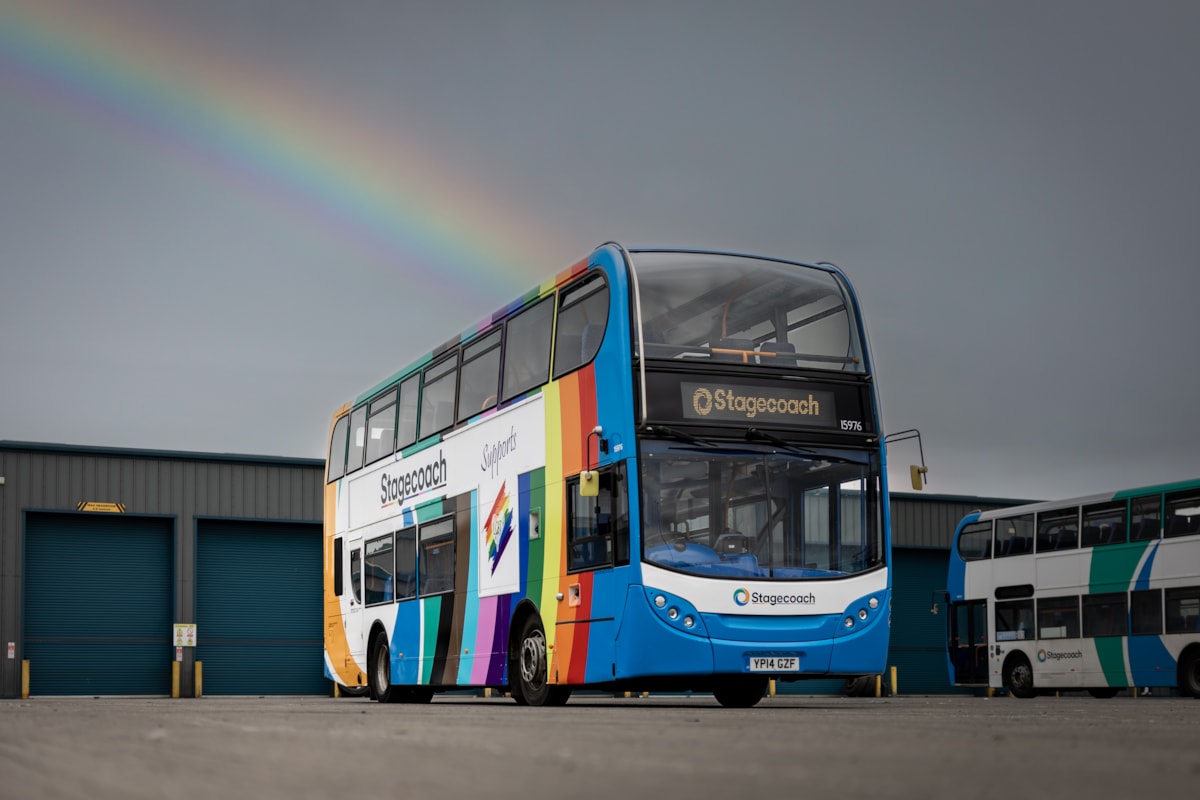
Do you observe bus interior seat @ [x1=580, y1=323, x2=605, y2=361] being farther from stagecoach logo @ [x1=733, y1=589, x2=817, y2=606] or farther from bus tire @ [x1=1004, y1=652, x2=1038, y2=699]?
bus tire @ [x1=1004, y1=652, x2=1038, y2=699]

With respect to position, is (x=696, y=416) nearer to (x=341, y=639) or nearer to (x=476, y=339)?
(x=476, y=339)

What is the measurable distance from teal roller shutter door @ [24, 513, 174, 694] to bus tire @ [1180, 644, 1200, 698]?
20832 mm

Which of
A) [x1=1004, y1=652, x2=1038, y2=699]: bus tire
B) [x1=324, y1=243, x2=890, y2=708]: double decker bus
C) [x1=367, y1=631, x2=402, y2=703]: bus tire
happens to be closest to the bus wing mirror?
[x1=324, y1=243, x2=890, y2=708]: double decker bus

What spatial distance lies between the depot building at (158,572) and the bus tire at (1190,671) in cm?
1900

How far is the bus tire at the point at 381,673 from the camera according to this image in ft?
70.1

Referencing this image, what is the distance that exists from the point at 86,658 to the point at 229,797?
31.3 metres

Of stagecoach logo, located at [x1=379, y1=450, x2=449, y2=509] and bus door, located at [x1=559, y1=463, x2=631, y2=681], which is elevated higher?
stagecoach logo, located at [x1=379, y1=450, x2=449, y2=509]

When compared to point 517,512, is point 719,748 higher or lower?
lower

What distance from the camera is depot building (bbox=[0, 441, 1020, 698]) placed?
33.8 meters

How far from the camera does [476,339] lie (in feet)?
62.4

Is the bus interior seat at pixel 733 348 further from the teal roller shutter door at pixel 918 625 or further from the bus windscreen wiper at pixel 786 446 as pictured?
the teal roller shutter door at pixel 918 625

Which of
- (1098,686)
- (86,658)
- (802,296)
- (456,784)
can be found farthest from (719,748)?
(86,658)

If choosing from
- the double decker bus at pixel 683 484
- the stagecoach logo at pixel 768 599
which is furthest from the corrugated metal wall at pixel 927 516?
the stagecoach logo at pixel 768 599

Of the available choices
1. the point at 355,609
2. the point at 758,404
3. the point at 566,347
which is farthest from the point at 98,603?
the point at 758,404
